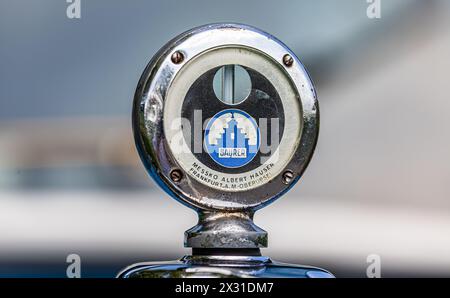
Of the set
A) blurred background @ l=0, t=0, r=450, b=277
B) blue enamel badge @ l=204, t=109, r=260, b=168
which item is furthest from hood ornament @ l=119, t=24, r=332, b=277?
blurred background @ l=0, t=0, r=450, b=277

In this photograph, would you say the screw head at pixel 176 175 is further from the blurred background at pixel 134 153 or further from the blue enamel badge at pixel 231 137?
the blurred background at pixel 134 153

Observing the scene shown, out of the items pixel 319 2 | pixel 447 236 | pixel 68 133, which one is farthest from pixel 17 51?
pixel 447 236

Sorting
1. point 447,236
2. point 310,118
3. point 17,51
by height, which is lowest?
point 447,236

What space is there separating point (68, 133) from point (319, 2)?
970 mm

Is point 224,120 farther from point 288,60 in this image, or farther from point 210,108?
point 288,60

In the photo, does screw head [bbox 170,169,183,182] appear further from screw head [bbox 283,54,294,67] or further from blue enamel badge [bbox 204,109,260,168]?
screw head [bbox 283,54,294,67]

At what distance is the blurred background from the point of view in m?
3.29

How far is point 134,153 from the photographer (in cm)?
343

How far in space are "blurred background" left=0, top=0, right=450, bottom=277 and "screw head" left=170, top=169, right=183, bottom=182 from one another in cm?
176

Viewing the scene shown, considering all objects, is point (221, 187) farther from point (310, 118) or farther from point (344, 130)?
point (344, 130)

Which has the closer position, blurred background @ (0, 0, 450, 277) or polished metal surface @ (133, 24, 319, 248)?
polished metal surface @ (133, 24, 319, 248)

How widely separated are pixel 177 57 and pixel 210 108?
0.31 feet

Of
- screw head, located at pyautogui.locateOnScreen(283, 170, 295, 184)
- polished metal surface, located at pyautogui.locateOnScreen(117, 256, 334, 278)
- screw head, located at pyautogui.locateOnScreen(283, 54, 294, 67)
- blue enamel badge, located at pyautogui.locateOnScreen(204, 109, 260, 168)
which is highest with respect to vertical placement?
screw head, located at pyautogui.locateOnScreen(283, 54, 294, 67)
